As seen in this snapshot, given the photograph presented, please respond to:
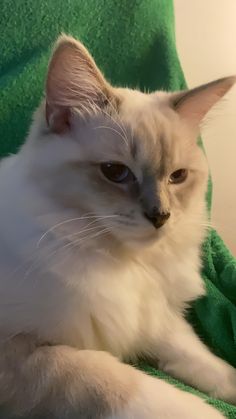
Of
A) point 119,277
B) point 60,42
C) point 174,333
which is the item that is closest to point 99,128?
point 60,42

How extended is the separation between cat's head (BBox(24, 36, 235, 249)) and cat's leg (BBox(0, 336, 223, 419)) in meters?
0.25

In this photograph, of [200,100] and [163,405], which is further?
[200,100]

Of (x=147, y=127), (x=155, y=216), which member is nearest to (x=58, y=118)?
(x=147, y=127)

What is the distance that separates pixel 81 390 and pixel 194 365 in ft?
1.19

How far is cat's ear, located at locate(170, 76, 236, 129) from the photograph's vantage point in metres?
1.13

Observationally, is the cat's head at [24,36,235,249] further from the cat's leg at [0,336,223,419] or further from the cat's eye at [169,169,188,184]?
the cat's leg at [0,336,223,419]

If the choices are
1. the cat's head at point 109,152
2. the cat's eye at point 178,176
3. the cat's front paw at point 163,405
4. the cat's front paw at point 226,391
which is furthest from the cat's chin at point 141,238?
the cat's front paw at point 226,391

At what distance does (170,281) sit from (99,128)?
373 millimetres

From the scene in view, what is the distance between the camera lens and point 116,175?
1053 millimetres

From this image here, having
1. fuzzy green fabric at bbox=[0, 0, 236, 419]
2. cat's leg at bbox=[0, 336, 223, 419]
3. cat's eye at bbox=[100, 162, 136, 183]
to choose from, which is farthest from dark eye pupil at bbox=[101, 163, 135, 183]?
fuzzy green fabric at bbox=[0, 0, 236, 419]

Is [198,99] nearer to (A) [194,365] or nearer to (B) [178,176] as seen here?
(B) [178,176]

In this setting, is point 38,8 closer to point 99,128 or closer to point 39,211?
point 99,128

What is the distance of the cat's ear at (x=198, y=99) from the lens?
1.13 meters

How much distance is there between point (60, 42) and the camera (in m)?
1.00
